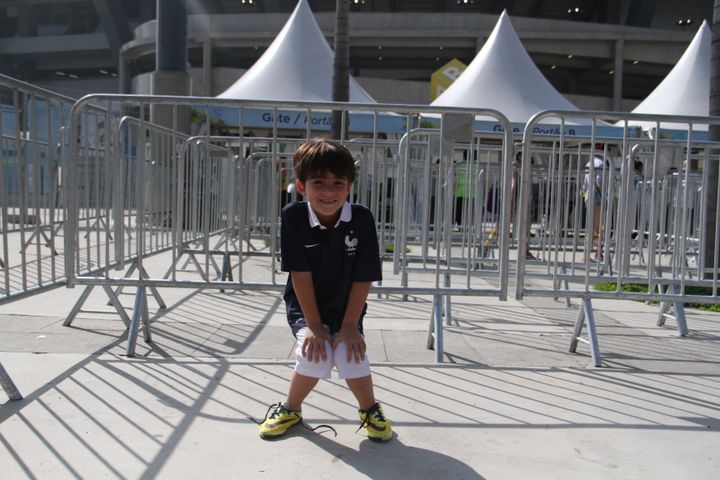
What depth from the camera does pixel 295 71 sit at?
12.8 metres

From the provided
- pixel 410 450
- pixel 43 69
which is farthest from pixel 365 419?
pixel 43 69

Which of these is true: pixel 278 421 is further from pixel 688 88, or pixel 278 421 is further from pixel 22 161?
pixel 688 88

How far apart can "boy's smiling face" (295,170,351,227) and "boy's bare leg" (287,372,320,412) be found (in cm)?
75

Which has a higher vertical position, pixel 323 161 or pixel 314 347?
pixel 323 161

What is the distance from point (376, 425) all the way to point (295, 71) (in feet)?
36.5

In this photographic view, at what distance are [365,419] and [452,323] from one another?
2706 mm

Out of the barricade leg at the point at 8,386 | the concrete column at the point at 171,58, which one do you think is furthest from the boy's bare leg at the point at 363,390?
the concrete column at the point at 171,58

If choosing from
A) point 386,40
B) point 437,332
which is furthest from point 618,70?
point 437,332

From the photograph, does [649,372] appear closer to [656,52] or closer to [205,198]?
[205,198]

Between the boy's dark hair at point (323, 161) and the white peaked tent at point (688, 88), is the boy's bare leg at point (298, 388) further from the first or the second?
the white peaked tent at point (688, 88)

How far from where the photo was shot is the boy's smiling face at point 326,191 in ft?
8.70

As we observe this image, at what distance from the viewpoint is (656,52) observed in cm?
3234

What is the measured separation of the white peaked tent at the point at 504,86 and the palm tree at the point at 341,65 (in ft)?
6.59

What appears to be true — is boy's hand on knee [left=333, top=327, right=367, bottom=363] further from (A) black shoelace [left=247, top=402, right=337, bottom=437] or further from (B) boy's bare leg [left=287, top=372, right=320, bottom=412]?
(A) black shoelace [left=247, top=402, right=337, bottom=437]
